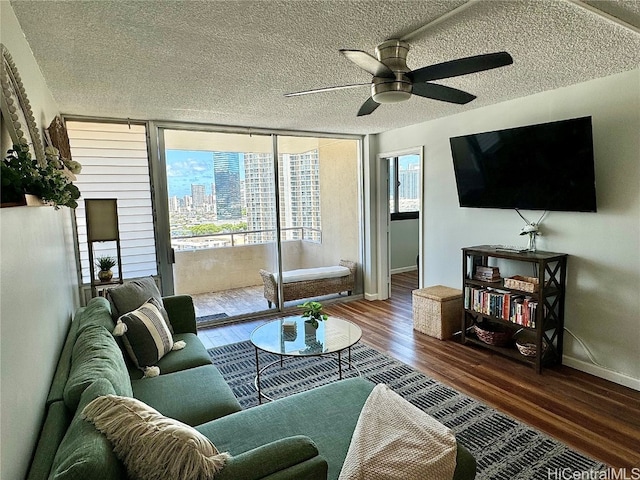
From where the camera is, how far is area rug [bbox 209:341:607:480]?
2053mm

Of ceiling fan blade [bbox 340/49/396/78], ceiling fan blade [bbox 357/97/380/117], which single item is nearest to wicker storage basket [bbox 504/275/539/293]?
ceiling fan blade [bbox 357/97/380/117]

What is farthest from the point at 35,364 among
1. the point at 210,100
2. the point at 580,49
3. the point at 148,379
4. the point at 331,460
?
the point at 580,49

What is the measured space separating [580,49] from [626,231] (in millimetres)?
1400

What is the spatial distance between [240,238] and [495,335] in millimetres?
2991

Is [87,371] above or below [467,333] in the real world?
above

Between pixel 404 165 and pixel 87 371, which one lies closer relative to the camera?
pixel 87 371

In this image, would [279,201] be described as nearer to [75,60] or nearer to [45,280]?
[75,60]

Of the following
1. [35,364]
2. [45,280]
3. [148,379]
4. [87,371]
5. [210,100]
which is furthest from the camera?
[210,100]

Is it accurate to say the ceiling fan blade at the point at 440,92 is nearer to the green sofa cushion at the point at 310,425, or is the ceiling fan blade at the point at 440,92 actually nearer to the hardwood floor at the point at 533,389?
the green sofa cushion at the point at 310,425

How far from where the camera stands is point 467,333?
3783mm

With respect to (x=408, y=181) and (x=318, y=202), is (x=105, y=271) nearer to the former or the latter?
(x=318, y=202)

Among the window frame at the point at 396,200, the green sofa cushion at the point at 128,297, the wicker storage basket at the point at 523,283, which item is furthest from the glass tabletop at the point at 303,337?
the window frame at the point at 396,200

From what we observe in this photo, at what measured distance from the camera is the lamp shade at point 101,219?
335 cm

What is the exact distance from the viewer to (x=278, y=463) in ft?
4.01
